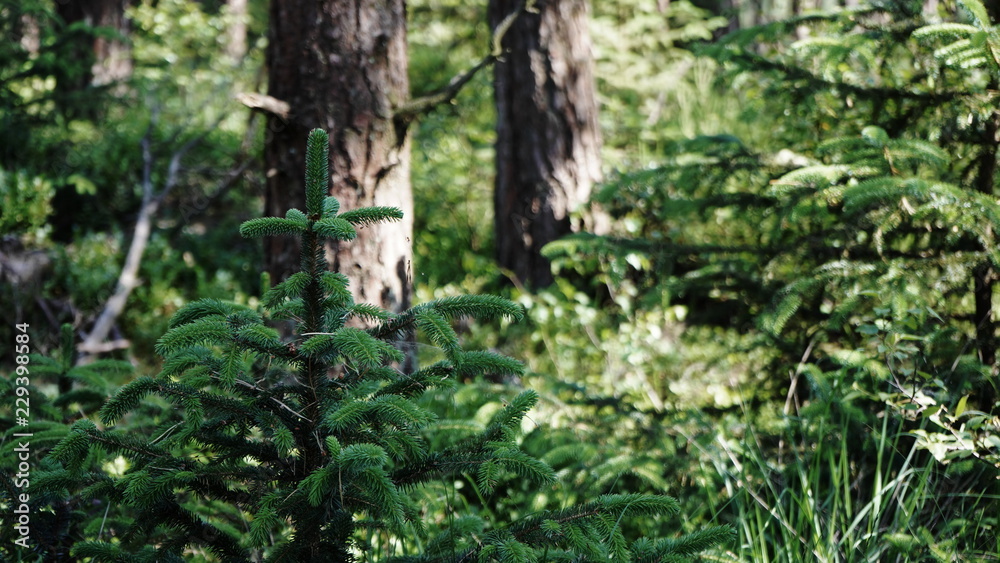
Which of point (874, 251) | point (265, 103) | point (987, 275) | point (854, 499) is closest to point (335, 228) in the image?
point (265, 103)

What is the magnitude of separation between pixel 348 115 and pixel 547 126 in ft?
8.81

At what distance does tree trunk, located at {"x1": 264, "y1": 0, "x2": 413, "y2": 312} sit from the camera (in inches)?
122

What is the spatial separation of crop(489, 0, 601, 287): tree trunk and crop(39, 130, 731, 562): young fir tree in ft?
12.4

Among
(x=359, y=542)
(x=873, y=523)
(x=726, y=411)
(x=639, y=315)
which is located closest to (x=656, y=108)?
(x=639, y=315)

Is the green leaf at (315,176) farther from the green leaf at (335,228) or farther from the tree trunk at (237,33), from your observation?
the tree trunk at (237,33)

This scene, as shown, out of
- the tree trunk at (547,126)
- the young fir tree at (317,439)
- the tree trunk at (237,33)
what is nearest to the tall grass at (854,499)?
the young fir tree at (317,439)

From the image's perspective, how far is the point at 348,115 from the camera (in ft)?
10.2

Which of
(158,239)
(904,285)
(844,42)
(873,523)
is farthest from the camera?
(158,239)

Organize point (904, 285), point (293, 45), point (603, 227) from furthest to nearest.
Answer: point (603, 227), point (293, 45), point (904, 285)

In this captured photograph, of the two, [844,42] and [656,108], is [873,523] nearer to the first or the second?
[844,42]

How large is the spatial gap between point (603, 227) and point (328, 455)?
4.16 metres

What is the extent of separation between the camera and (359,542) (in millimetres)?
1708

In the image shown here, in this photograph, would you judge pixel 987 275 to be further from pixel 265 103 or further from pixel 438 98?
pixel 265 103

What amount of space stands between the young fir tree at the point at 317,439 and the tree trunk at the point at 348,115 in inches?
55.4
